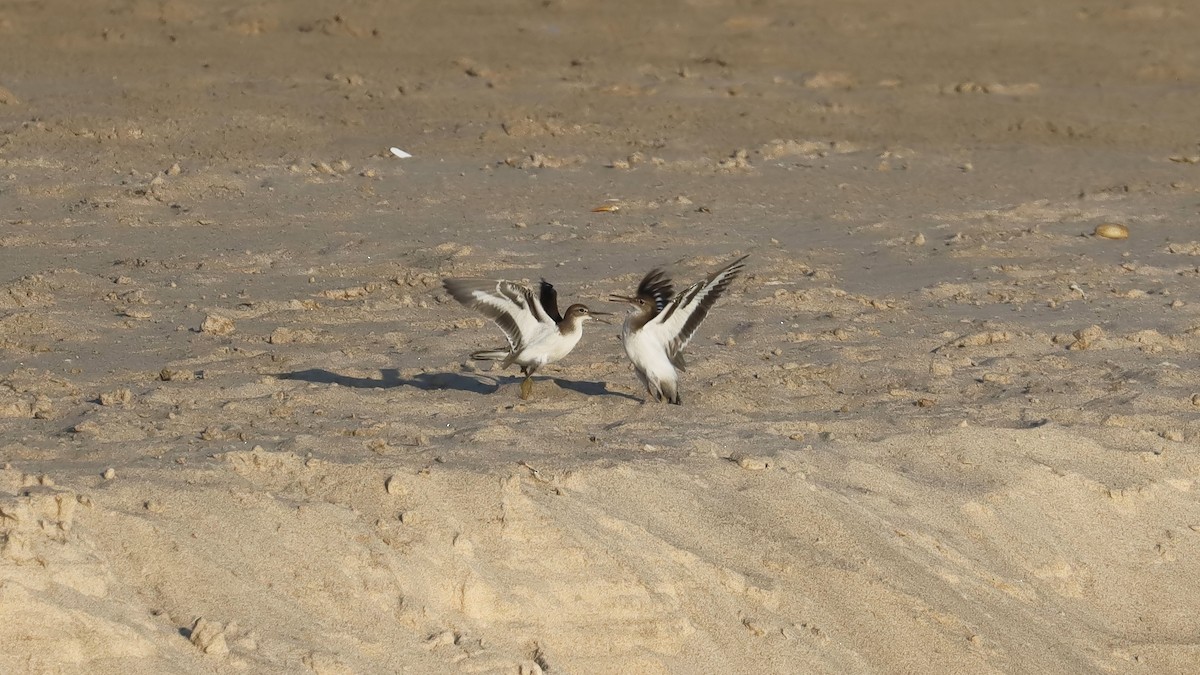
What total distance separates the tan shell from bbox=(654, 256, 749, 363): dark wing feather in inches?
156

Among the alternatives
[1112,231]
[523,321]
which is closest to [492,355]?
[523,321]

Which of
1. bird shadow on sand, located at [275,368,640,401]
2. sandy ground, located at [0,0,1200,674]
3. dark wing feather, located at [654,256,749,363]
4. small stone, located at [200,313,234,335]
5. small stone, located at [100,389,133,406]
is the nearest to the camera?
sandy ground, located at [0,0,1200,674]

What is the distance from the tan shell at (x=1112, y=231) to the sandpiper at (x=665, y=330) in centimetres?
395

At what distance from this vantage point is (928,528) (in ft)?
20.9

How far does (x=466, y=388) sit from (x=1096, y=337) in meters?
3.19

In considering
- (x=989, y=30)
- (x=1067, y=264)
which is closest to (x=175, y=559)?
(x=1067, y=264)

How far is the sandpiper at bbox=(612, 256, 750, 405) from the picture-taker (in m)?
7.20

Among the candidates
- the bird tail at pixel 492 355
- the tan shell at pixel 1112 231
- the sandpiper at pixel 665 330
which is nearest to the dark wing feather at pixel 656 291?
the sandpiper at pixel 665 330

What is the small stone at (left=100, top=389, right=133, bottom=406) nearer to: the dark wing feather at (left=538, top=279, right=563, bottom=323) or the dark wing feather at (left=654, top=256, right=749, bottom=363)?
the dark wing feather at (left=538, top=279, right=563, bottom=323)

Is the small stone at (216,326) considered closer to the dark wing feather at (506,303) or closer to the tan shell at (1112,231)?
the dark wing feather at (506,303)

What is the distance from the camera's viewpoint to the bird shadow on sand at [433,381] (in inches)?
294

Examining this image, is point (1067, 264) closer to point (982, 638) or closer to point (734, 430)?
point (734, 430)

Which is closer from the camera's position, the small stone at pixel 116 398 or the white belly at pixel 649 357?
the small stone at pixel 116 398

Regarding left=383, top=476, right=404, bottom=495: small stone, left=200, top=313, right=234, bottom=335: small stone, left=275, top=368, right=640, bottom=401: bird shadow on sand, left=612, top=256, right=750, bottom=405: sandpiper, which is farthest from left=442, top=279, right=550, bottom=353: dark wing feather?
left=383, top=476, right=404, bottom=495: small stone
